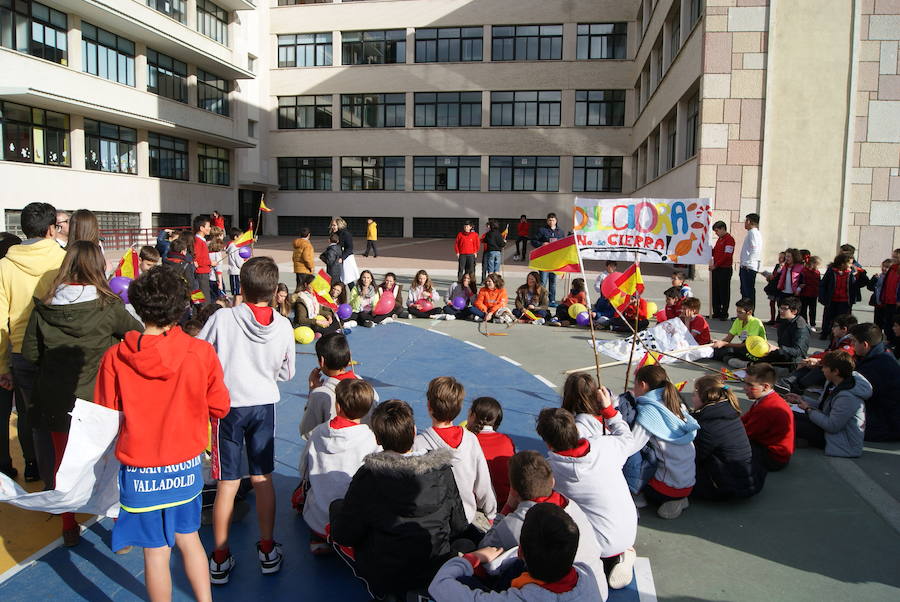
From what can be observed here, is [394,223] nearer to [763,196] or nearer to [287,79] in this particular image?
[287,79]

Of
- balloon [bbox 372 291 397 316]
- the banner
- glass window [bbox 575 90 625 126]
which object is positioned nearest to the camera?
balloon [bbox 372 291 397 316]

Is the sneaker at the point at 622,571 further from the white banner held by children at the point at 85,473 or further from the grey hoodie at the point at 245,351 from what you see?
the white banner held by children at the point at 85,473

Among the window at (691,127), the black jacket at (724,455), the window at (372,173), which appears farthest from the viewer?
the window at (372,173)

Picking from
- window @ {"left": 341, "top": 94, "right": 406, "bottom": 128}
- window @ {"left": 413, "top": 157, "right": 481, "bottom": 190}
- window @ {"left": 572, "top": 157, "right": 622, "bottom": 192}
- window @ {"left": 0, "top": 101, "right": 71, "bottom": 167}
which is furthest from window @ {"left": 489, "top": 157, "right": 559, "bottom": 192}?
window @ {"left": 0, "top": 101, "right": 71, "bottom": 167}

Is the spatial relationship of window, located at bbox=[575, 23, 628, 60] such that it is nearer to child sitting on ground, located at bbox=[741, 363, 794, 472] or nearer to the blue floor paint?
the blue floor paint

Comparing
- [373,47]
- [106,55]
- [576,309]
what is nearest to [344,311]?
[576,309]

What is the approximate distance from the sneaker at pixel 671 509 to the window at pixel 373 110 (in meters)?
39.5

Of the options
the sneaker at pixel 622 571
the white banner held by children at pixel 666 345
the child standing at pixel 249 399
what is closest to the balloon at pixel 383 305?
the white banner held by children at pixel 666 345

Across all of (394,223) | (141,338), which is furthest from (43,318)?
(394,223)

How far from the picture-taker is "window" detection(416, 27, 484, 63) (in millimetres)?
40469

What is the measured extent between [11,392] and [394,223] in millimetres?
38420

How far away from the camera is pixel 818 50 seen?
1859 cm

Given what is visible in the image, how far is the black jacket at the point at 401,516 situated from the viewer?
311cm

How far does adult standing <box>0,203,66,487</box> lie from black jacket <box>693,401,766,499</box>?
4.45 metres
